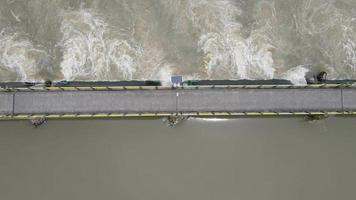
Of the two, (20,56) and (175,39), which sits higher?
(175,39)

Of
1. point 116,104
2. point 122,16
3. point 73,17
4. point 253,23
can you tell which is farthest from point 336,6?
point 73,17

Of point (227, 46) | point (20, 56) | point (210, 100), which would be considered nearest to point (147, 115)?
point (210, 100)

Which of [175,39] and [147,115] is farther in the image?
[175,39]

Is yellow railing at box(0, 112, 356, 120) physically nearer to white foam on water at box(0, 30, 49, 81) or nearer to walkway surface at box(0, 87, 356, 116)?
walkway surface at box(0, 87, 356, 116)

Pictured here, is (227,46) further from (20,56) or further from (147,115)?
(20,56)

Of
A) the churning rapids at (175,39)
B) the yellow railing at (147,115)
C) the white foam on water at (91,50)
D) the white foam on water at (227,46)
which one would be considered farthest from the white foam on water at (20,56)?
the white foam on water at (227,46)

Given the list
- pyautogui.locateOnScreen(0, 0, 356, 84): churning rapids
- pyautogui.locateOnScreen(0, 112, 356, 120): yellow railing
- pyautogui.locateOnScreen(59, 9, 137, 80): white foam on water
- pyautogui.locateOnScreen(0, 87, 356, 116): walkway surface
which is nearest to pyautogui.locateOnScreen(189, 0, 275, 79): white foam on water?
pyautogui.locateOnScreen(0, 0, 356, 84): churning rapids

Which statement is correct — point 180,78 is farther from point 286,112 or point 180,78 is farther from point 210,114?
point 286,112


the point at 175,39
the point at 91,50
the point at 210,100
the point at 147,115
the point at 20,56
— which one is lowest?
the point at 147,115
